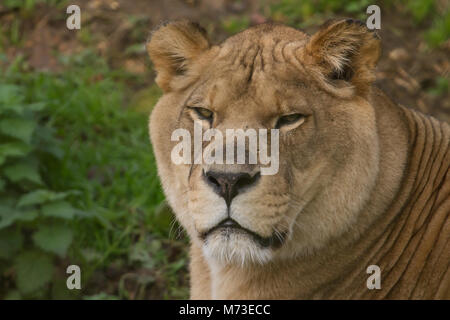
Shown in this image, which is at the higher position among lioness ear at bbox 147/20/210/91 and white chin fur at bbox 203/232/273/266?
lioness ear at bbox 147/20/210/91

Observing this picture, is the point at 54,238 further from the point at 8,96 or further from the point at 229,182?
the point at 229,182

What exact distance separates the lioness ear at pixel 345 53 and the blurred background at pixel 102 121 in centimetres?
154

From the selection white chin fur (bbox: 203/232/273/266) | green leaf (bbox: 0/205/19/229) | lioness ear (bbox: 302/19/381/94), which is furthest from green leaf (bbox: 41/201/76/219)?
lioness ear (bbox: 302/19/381/94)

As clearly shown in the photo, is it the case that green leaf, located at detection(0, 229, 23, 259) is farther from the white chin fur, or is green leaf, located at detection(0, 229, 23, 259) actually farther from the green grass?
the white chin fur

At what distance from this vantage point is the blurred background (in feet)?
16.1

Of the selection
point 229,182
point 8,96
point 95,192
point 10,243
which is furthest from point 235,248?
point 95,192

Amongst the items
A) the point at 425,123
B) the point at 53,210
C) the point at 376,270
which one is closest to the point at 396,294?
the point at 376,270

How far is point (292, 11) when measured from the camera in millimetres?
7371

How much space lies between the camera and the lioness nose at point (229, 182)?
297 centimetres

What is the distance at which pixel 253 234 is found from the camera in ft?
10.2

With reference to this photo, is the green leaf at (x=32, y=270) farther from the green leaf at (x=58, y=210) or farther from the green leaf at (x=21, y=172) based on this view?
the green leaf at (x=21, y=172)

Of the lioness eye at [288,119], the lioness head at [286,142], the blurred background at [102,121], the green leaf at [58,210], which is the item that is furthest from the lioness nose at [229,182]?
the green leaf at [58,210]

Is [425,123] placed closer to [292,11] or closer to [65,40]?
[292,11]

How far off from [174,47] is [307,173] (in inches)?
40.0
